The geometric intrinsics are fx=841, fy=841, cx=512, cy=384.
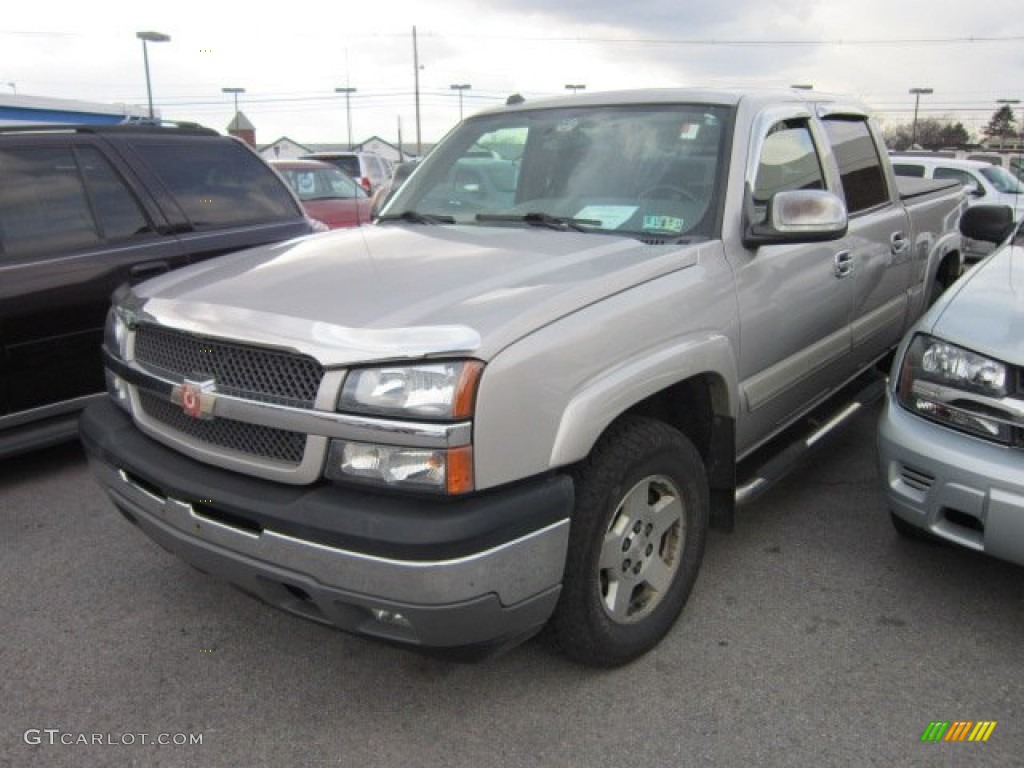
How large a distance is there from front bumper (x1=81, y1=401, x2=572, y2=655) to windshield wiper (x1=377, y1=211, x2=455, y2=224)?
1560mm

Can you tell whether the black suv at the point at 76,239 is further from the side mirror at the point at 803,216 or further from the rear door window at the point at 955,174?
the rear door window at the point at 955,174

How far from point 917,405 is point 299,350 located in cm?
219

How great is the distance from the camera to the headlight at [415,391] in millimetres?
2049

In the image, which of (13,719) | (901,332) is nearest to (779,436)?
(901,332)

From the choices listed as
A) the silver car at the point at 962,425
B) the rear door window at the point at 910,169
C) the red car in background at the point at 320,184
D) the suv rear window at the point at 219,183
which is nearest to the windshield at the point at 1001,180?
the rear door window at the point at 910,169

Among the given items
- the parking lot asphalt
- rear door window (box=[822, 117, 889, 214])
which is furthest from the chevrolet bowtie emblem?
rear door window (box=[822, 117, 889, 214])

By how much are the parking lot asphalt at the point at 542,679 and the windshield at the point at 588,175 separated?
1471 mm

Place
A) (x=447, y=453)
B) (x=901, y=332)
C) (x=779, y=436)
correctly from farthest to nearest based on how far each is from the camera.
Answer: (x=901, y=332) < (x=779, y=436) < (x=447, y=453)

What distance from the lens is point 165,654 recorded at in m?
2.88

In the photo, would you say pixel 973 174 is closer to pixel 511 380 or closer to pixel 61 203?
pixel 61 203

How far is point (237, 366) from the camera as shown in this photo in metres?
2.35

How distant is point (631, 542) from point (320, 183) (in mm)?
9169

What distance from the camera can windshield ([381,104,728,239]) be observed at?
10.3ft

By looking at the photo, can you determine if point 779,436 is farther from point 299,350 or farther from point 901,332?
point 299,350
